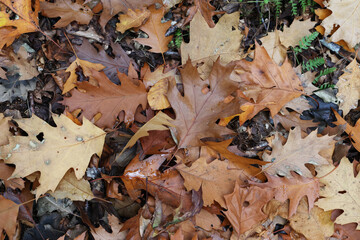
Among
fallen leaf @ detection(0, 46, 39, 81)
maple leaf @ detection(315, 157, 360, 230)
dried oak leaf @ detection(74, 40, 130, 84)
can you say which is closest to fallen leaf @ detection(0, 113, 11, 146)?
fallen leaf @ detection(0, 46, 39, 81)

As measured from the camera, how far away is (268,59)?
2.38m

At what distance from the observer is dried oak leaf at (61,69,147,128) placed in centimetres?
220

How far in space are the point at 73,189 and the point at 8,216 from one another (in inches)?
19.2

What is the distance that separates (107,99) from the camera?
2227 mm

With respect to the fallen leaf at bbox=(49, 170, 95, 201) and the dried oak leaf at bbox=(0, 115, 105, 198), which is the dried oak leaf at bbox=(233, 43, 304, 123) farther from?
the fallen leaf at bbox=(49, 170, 95, 201)

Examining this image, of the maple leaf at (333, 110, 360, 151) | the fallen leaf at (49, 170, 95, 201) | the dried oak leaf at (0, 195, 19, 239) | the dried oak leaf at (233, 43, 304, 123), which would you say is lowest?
the dried oak leaf at (0, 195, 19, 239)

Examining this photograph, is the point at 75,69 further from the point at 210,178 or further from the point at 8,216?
the point at 210,178

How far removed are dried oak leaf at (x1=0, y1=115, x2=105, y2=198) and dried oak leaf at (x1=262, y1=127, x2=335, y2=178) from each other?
1387 mm

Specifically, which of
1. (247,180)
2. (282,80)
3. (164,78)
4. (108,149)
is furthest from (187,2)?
(247,180)

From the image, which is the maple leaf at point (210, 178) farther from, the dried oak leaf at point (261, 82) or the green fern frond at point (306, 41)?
the green fern frond at point (306, 41)

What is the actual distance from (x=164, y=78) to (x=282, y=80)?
0.99m

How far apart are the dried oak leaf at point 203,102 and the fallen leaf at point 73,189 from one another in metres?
0.84

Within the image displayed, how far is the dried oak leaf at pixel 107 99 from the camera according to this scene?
7.20 ft

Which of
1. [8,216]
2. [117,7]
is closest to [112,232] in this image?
[8,216]
